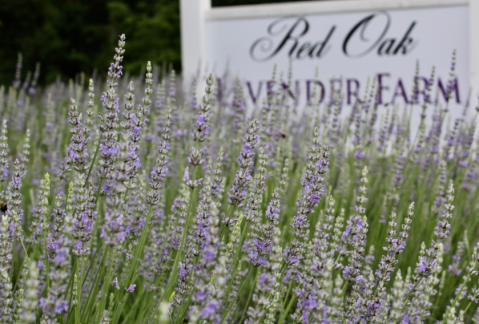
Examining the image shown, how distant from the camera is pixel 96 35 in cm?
1830

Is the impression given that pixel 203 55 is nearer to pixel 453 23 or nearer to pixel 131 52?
pixel 453 23

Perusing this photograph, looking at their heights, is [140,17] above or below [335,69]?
above

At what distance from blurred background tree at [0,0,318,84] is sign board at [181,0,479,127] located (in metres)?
9.63

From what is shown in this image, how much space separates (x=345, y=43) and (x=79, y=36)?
48.6 ft

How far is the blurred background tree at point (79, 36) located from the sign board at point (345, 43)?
31.6ft

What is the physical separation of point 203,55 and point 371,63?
6.49 ft

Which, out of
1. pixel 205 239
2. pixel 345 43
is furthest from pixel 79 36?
pixel 205 239

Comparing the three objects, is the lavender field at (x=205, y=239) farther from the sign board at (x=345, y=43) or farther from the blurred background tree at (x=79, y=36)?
the blurred background tree at (x=79, y=36)

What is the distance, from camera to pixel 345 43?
5727mm

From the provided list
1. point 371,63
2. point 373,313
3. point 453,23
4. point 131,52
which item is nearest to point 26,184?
point 373,313

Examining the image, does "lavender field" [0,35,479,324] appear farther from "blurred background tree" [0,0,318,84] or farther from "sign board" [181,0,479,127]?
"blurred background tree" [0,0,318,84]

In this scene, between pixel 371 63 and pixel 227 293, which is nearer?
pixel 227 293

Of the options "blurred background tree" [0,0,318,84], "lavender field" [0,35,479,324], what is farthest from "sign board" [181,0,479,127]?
"blurred background tree" [0,0,318,84]

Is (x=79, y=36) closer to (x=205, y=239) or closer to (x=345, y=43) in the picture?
(x=345, y=43)
